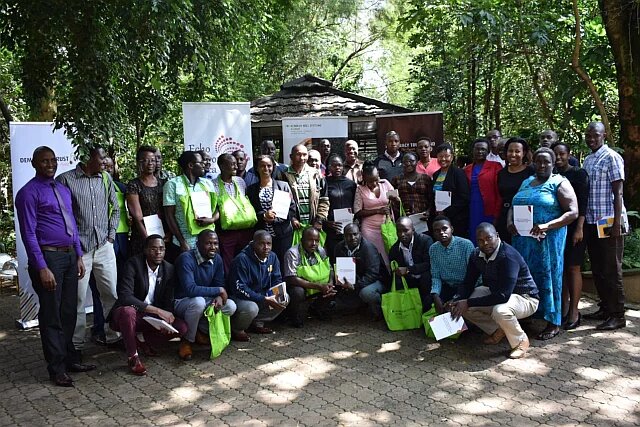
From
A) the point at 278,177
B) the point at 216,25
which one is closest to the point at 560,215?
the point at 278,177

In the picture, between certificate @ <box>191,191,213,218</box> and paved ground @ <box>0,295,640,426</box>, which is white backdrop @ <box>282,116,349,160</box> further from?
paved ground @ <box>0,295,640,426</box>

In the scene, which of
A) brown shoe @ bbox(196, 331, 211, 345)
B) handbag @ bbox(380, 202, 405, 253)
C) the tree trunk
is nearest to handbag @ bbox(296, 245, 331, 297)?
handbag @ bbox(380, 202, 405, 253)

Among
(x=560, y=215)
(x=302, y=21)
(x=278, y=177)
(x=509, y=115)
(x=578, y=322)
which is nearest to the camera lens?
(x=560, y=215)

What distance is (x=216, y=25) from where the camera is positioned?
6.20 metres

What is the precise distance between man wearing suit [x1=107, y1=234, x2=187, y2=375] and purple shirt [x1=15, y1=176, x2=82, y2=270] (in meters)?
0.68

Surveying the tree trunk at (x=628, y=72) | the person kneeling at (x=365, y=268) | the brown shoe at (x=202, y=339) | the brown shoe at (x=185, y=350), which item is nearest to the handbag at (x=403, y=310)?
the person kneeling at (x=365, y=268)

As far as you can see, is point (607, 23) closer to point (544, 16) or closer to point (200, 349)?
point (544, 16)

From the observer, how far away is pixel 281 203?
6.66m

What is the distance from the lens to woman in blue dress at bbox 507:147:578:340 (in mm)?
5902

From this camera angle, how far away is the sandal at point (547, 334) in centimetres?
600

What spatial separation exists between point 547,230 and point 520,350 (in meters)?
1.21

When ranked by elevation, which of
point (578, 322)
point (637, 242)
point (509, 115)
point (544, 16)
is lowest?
point (578, 322)

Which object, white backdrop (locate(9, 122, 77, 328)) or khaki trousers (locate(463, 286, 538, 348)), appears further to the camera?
white backdrop (locate(9, 122, 77, 328))

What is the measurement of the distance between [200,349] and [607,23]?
6628 mm
